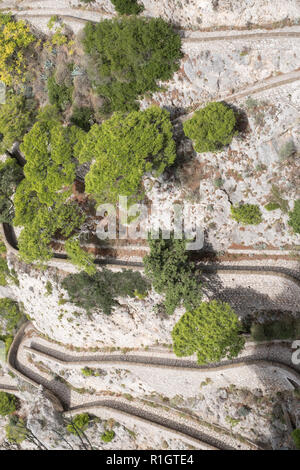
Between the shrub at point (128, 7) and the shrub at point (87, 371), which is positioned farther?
the shrub at point (87, 371)

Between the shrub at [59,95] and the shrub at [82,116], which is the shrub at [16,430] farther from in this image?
the shrub at [59,95]

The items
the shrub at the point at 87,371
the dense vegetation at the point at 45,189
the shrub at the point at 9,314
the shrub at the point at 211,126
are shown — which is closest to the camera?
the shrub at the point at 211,126

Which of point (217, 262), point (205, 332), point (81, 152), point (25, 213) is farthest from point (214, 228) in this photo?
point (25, 213)

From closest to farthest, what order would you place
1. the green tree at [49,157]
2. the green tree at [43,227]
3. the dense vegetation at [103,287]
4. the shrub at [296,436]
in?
the shrub at [296,436] < the green tree at [49,157] < the dense vegetation at [103,287] < the green tree at [43,227]

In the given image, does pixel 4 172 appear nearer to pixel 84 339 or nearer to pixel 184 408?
pixel 84 339

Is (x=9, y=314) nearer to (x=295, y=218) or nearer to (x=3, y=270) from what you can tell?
(x=3, y=270)

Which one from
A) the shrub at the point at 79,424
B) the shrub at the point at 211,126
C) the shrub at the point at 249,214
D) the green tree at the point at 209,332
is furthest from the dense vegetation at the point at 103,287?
the shrub at the point at 211,126
